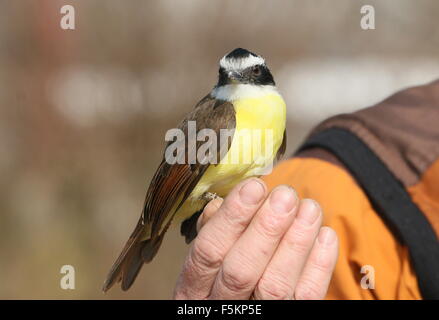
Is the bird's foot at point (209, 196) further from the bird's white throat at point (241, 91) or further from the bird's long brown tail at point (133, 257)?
the bird's white throat at point (241, 91)

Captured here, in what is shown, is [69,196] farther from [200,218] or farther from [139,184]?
[200,218]

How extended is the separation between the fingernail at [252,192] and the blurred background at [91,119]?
1621 mm

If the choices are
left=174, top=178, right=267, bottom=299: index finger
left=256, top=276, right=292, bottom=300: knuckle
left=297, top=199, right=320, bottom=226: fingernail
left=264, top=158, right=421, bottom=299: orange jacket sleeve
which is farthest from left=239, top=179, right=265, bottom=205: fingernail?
left=264, top=158, right=421, bottom=299: orange jacket sleeve

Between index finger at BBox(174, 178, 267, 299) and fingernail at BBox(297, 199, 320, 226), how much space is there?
113mm

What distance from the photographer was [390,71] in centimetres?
482

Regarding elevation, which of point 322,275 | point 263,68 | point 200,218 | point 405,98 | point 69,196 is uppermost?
point 263,68

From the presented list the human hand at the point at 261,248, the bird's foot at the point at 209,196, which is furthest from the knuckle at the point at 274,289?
the bird's foot at the point at 209,196

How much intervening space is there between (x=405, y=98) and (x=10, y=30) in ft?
7.63

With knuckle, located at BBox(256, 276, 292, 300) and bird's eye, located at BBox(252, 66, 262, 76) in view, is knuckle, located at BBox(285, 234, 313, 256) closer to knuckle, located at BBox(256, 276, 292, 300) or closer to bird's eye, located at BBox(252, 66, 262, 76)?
knuckle, located at BBox(256, 276, 292, 300)

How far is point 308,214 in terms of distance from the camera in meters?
1.69

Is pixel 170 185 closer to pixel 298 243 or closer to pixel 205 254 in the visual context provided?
pixel 205 254

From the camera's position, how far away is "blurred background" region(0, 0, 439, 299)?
3510 millimetres

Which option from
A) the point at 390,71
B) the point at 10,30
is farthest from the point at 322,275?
the point at 390,71

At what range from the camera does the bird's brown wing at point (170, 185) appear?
1.61 m
